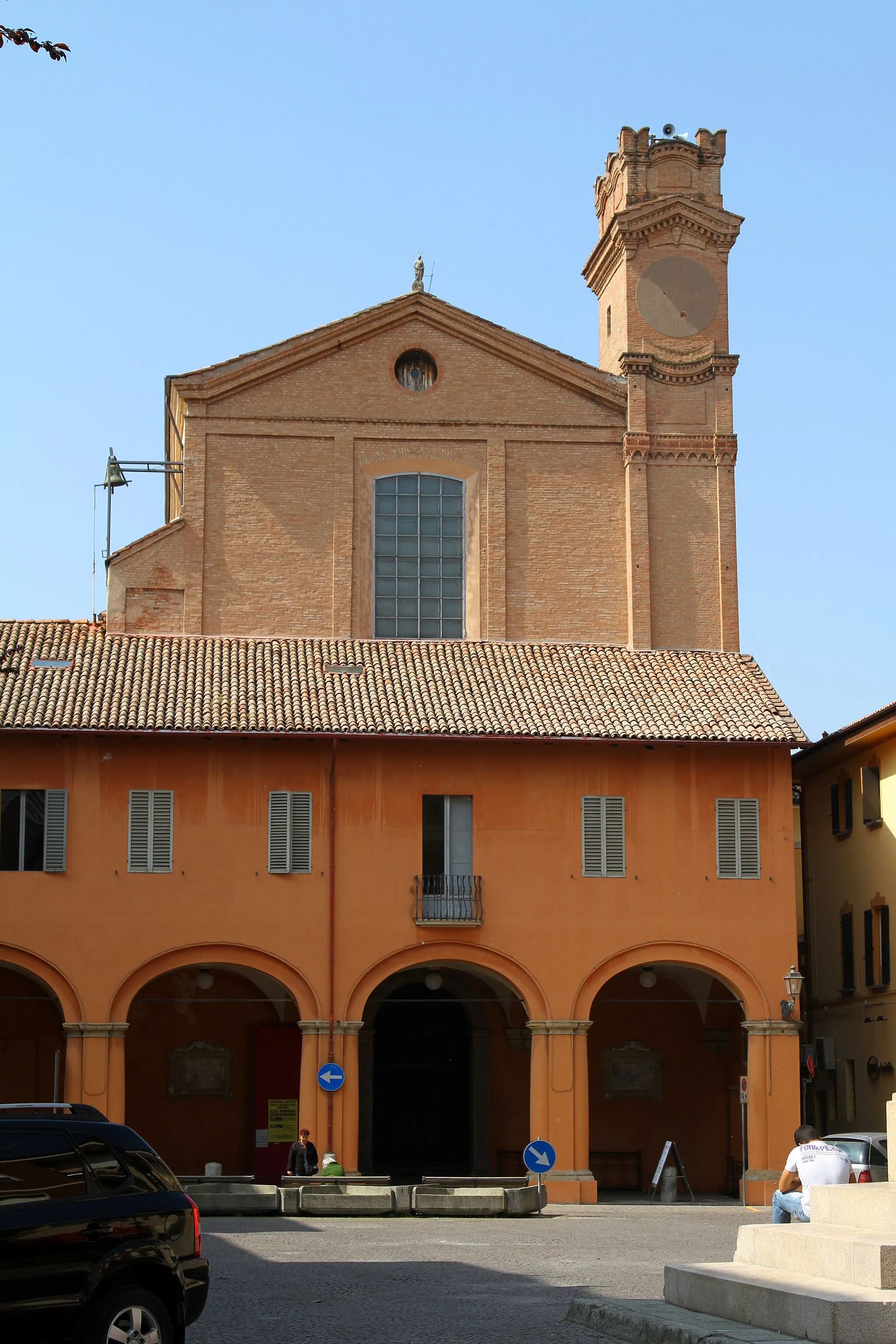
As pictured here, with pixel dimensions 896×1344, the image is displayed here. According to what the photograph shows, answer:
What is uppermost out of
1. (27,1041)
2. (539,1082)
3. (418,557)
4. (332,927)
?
(418,557)

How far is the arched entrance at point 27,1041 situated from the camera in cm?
3125

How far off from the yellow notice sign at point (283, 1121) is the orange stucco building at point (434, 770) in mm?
67

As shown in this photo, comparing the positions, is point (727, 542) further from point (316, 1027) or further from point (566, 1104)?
point (316, 1027)

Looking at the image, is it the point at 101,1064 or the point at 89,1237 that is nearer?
the point at 89,1237

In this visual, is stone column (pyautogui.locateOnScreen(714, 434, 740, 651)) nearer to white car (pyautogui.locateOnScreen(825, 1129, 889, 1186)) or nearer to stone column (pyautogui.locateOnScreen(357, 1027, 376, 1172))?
stone column (pyautogui.locateOnScreen(357, 1027, 376, 1172))

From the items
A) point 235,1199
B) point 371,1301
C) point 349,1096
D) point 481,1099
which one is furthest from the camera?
point 481,1099

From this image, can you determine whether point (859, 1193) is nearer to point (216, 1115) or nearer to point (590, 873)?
point (590, 873)

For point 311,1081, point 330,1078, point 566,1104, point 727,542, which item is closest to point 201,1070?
point 311,1081

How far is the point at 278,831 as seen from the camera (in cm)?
2973

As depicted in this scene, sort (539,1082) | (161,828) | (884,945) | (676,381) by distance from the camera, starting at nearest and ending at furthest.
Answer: (539,1082) < (161,828) < (884,945) < (676,381)

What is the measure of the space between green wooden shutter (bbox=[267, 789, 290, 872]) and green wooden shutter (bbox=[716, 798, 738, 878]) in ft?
23.7

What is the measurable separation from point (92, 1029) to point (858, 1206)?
19149 millimetres

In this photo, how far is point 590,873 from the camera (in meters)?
30.2

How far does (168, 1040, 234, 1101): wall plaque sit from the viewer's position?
32406 millimetres
